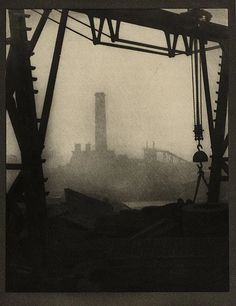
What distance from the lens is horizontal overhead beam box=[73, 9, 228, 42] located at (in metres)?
2.05

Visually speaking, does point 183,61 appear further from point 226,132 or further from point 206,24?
point 226,132

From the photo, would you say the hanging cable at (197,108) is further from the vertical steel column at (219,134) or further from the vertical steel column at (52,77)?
the vertical steel column at (52,77)

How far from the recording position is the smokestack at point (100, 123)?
205cm

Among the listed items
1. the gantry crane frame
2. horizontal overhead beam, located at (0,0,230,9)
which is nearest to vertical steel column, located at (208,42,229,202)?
the gantry crane frame

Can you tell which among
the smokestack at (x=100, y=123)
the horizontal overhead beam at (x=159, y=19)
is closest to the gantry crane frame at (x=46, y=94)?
the horizontal overhead beam at (x=159, y=19)

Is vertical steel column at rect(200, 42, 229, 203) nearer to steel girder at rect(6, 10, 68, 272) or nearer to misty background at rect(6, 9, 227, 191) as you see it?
misty background at rect(6, 9, 227, 191)

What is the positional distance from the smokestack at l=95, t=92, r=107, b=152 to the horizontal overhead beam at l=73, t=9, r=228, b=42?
0.34 metres

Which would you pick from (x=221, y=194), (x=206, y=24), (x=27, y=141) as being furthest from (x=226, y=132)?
(x=27, y=141)

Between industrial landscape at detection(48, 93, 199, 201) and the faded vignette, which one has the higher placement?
industrial landscape at detection(48, 93, 199, 201)

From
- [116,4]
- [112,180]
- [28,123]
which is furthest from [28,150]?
[116,4]

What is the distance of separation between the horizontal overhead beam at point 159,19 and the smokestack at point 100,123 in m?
0.34

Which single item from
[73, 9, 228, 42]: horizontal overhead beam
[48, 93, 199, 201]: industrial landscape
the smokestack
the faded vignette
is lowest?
the faded vignette

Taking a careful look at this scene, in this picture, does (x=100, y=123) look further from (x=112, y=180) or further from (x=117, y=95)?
(x=112, y=180)

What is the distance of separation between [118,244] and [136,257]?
9 centimetres
